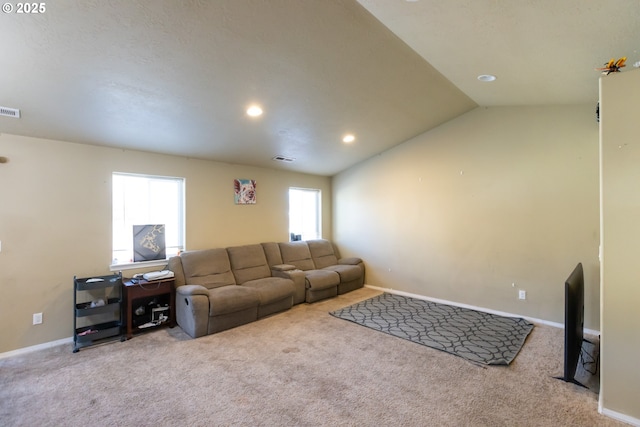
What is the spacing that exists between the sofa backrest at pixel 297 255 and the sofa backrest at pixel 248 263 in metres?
0.45

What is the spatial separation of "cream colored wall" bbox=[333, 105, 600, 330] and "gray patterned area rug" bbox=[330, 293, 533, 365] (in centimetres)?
40

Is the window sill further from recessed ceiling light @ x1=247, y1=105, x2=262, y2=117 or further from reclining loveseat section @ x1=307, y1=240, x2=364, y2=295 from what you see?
reclining loveseat section @ x1=307, y1=240, x2=364, y2=295

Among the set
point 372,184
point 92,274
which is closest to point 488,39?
point 372,184

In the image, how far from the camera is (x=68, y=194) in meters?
3.37

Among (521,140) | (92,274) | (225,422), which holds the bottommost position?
(225,422)

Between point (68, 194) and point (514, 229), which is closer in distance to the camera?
point (68, 194)

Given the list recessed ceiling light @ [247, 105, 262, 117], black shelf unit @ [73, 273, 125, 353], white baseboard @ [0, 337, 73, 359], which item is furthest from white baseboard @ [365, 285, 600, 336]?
white baseboard @ [0, 337, 73, 359]

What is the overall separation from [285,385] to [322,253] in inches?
138

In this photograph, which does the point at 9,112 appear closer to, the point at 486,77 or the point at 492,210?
the point at 486,77

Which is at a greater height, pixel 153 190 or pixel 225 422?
pixel 153 190

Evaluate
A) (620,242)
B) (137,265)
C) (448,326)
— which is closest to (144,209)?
(137,265)

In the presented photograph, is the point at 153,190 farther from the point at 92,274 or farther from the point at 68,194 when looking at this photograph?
the point at 92,274

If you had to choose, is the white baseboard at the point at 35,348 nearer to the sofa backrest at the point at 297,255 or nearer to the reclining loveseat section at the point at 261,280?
the reclining loveseat section at the point at 261,280

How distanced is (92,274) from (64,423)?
191 cm
